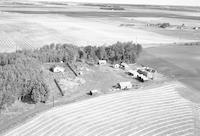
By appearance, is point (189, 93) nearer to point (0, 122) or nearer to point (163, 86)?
point (163, 86)

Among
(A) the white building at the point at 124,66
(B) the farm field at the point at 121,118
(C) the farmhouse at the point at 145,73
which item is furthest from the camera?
(A) the white building at the point at 124,66

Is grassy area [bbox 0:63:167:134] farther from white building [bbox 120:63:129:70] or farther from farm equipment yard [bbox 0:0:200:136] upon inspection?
white building [bbox 120:63:129:70]

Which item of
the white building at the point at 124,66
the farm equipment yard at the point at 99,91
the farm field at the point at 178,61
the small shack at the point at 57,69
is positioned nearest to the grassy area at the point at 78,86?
the farm equipment yard at the point at 99,91

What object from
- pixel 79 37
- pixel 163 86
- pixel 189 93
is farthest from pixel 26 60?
pixel 79 37

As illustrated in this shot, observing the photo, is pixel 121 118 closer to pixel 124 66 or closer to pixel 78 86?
pixel 78 86

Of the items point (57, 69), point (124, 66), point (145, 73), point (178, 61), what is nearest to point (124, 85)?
point (145, 73)

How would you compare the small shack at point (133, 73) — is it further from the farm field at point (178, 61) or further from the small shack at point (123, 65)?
the farm field at point (178, 61)

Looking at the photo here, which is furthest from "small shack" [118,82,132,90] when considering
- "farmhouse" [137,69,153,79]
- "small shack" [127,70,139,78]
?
"farmhouse" [137,69,153,79]
